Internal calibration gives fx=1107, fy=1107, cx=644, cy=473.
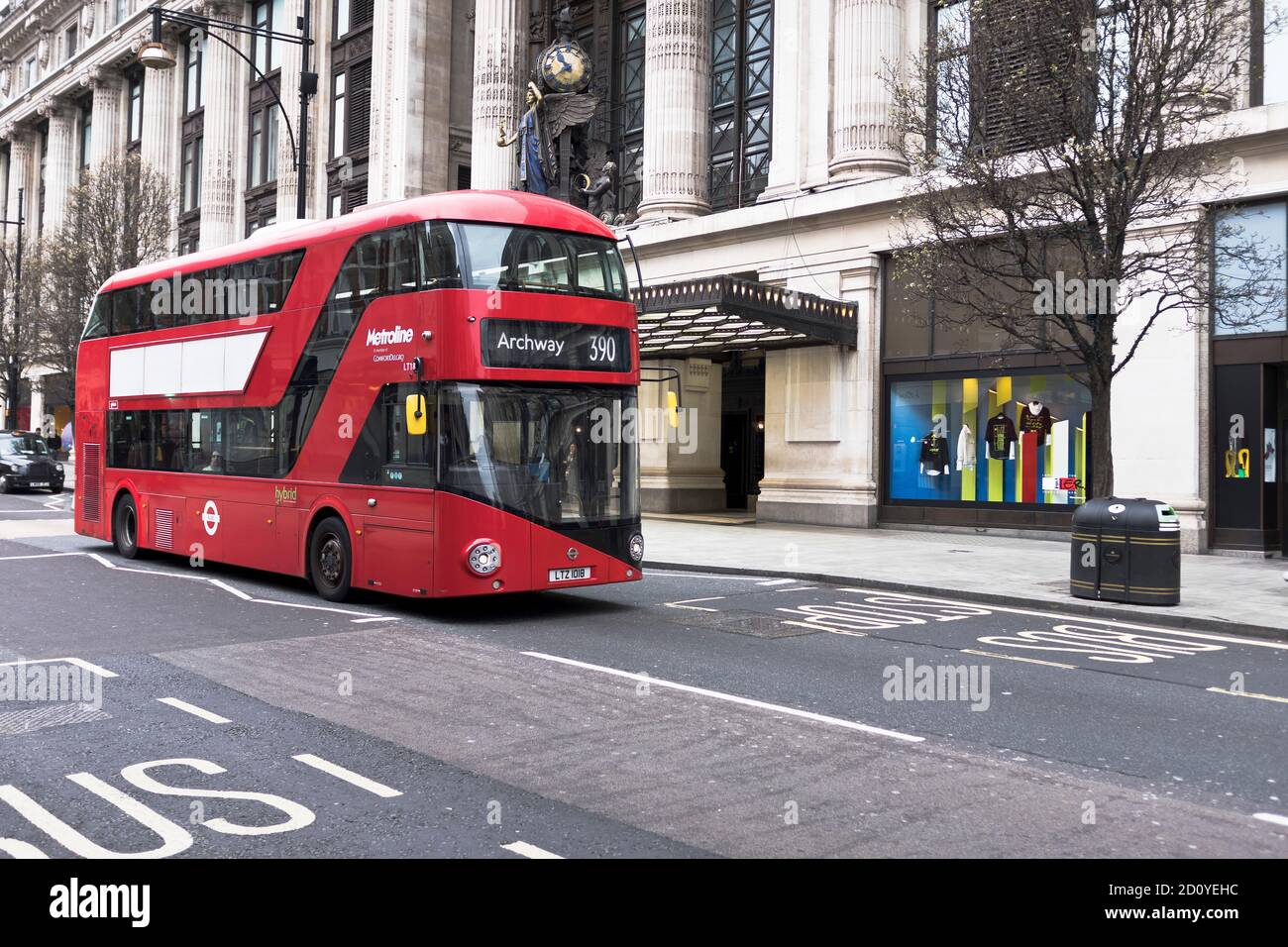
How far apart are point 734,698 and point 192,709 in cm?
361

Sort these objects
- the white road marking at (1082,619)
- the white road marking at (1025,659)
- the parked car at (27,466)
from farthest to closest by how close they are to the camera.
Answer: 1. the parked car at (27,466)
2. the white road marking at (1082,619)
3. the white road marking at (1025,659)

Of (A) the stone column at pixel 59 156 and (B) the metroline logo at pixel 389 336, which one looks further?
(A) the stone column at pixel 59 156

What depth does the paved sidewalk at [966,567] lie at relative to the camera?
40.2ft

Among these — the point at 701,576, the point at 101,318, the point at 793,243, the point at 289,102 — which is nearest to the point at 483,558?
the point at 701,576

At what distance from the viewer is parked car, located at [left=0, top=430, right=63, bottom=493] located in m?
34.6

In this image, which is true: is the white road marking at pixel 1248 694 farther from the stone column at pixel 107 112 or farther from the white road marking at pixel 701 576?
the stone column at pixel 107 112

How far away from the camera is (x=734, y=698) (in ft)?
25.2

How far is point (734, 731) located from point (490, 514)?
16.0 ft

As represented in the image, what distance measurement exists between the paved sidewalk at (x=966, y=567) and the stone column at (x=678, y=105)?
8858 mm

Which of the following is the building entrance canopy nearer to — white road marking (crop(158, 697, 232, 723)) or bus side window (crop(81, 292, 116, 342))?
bus side window (crop(81, 292, 116, 342))

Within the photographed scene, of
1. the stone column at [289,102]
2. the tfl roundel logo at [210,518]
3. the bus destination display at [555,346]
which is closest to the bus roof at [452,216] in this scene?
the bus destination display at [555,346]

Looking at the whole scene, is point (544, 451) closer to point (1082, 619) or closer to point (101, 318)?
point (1082, 619)

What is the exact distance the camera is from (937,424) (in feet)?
73.8
